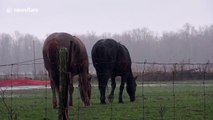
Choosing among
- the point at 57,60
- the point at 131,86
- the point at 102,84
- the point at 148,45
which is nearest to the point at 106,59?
the point at 102,84

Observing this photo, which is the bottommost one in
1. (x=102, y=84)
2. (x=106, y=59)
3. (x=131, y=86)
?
(x=131, y=86)

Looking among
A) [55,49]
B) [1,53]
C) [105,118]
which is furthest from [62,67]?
[1,53]

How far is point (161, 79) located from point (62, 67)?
3131cm

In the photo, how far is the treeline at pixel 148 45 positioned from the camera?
111m

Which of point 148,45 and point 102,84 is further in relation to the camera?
point 148,45

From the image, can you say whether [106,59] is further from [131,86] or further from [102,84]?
[131,86]

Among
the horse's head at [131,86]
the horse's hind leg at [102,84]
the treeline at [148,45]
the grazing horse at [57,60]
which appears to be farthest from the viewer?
the treeline at [148,45]

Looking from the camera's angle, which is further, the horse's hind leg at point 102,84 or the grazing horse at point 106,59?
the grazing horse at point 106,59

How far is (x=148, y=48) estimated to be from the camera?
122062 millimetres

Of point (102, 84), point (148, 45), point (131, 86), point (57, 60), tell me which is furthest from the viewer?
point (148, 45)

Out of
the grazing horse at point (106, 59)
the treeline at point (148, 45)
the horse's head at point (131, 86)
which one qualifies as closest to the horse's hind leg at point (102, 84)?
the grazing horse at point (106, 59)

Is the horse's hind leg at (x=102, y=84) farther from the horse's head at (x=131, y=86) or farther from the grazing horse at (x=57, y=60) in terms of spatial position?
the horse's head at (x=131, y=86)

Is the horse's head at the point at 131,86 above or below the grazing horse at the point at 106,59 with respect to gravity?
below

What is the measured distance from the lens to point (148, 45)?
414 feet
